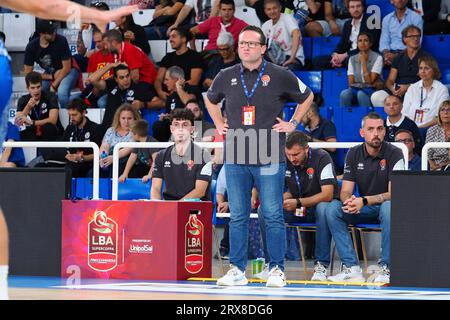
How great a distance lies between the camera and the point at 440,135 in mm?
12656

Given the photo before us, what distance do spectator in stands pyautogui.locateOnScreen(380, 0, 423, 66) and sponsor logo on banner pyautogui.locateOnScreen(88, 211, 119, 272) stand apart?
19.5 feet

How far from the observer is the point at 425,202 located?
958 centimetres

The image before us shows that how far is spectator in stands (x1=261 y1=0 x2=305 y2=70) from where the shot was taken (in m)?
15.2

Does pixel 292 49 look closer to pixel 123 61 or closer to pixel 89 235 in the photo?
pixel 123 61

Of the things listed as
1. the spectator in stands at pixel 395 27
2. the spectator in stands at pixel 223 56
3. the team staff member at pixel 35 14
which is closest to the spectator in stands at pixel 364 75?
the spectator in stands at pixel 395 27

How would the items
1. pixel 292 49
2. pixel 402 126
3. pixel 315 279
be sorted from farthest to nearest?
1. pixel 292 49
2. pixel 402 126
3. pixel 315 279

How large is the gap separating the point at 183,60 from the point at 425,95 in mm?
3936

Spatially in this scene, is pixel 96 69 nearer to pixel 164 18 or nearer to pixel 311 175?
pixel 164 18

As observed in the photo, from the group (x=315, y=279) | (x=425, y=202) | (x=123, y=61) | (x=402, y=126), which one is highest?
(x=123, y=61)

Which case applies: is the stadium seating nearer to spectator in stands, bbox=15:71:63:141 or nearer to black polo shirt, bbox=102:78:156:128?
black polo shirt, bbox=102:78:156:128

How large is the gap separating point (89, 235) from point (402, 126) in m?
4.55

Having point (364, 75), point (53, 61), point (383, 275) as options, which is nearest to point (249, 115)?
point (383, 275)

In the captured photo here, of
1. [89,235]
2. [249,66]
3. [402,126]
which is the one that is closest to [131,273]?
[89,235]

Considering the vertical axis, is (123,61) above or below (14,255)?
above
